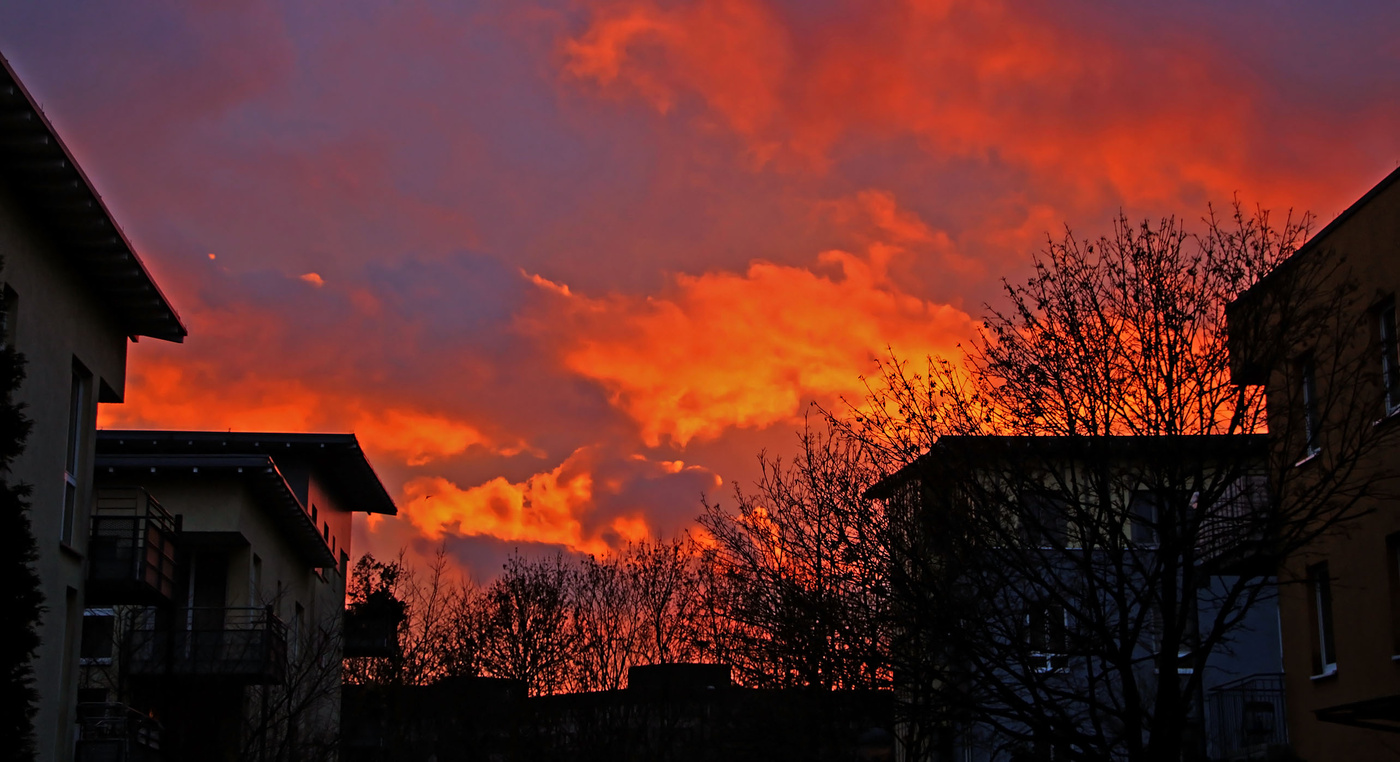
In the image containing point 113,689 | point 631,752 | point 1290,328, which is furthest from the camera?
point 631,752

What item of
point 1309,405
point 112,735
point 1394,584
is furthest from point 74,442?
point 1394,584

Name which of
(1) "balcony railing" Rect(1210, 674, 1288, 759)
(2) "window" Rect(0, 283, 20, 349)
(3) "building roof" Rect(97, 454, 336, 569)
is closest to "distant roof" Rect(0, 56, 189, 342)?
(2) "window" Rect(0, 283, 20, 349)

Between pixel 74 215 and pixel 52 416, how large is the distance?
260 cm

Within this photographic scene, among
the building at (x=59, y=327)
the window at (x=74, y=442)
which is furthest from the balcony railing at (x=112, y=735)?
the window at (x=74, y=442)

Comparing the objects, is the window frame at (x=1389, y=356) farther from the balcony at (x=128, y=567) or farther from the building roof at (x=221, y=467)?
the building roof at (x=221, y=467)

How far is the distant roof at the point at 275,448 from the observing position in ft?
129

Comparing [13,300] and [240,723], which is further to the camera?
[240,723]

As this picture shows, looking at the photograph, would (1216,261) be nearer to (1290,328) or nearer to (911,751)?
(1290,328)

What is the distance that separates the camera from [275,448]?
42.3 metres

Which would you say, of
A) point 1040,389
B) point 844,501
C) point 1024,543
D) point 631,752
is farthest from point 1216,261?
point 631,752

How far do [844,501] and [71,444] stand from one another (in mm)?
11580

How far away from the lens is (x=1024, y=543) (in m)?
19.6

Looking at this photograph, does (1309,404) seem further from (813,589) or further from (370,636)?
(370,636)

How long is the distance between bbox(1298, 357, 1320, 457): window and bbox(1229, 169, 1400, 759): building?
31mm
